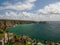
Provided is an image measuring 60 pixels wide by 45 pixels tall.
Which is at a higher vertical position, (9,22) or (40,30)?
(9,22)

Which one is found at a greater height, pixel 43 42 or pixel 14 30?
pixel 14 30

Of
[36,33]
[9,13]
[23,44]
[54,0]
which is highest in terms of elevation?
[54,0]

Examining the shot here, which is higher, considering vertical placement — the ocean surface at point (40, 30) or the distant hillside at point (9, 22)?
the distant hillside at point (9, 22)

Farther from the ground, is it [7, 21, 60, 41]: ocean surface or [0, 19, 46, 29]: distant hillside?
[0, 19, 46, 29]: distant hillside

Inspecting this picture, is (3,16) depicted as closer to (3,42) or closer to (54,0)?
(3,42)

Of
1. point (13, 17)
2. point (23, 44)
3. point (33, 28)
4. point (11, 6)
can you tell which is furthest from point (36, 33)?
point (11, 6)

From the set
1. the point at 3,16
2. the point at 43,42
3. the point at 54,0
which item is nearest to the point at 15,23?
the point at 3,16

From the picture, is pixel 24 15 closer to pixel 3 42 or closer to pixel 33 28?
pixel 33 28
